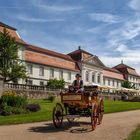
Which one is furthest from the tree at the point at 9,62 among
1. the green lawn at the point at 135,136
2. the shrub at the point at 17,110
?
the green lawn at the point at 135,136

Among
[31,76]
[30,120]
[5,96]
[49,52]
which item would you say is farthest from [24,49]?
[30,120]

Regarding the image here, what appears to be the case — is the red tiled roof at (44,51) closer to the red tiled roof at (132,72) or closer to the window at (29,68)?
the window at (29,68)

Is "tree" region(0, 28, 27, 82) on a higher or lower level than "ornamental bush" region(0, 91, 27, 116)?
higher

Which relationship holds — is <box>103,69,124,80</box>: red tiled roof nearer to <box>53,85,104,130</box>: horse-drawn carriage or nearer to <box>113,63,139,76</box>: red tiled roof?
<box>113,63,139,76</box>: red tiled roof

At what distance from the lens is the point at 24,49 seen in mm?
66438

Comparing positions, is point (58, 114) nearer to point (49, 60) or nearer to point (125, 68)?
point (49, 60)

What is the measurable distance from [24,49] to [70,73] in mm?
20325

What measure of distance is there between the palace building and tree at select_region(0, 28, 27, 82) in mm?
8561

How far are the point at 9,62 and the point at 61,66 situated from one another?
101ft

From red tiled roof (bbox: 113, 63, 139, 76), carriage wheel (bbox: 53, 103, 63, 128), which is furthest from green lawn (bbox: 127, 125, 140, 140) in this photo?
red tiled roof (bbox: 113, 63, 139, 76)

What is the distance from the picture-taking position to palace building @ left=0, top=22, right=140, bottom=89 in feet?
225

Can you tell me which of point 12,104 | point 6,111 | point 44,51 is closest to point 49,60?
point 44,51

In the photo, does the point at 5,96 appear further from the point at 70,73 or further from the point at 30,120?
the point at 70,73

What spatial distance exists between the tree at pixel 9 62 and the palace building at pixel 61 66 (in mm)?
8561
